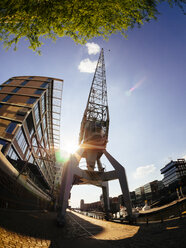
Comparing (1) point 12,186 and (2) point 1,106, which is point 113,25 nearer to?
(1) point 12,186

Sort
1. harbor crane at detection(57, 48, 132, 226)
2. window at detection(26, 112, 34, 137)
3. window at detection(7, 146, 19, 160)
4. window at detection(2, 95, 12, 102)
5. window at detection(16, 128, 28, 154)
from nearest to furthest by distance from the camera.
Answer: harbor crane at detection(57, 48, 132, 226)
window at detection(7, 146, 19, 160)
window at detection(16, 128, 28, 154)
window at detection(26, 112, 34, 137)
window at detection(2, 95, 12, 102)

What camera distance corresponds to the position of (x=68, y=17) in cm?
561

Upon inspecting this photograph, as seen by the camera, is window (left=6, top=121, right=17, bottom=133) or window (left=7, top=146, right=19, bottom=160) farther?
window (left=6, top=121, right=17, bottom=133)

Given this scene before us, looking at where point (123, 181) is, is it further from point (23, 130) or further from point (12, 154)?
point (23, 130)

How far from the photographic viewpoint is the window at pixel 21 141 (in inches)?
759

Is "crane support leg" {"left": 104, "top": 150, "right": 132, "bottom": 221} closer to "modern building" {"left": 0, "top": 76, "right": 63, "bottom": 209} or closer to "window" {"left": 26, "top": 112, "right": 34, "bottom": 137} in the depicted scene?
"modern building" {"left": 0, "top": 76, "right": 63, "bottom": 209}

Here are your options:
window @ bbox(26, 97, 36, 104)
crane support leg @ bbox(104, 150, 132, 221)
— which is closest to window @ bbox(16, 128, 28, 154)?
window @ bbox(26, 97, 36, 104)

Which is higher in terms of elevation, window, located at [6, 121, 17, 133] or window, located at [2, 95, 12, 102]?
window, located at [2, 95, 12, 102]

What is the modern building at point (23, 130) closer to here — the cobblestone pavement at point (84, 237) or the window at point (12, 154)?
the window at point (12, 154)

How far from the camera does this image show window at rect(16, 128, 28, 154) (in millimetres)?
19277

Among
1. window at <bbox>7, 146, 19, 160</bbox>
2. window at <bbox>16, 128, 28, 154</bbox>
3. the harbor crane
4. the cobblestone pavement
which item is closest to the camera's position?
the cobblestone pavement

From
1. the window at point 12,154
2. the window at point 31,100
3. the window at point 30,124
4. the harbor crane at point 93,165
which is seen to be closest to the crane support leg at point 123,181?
the harbor crane at point 93,165

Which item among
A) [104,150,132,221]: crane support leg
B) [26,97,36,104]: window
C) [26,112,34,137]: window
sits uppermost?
[26,97,36,104]: window

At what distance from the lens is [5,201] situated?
10.9m
